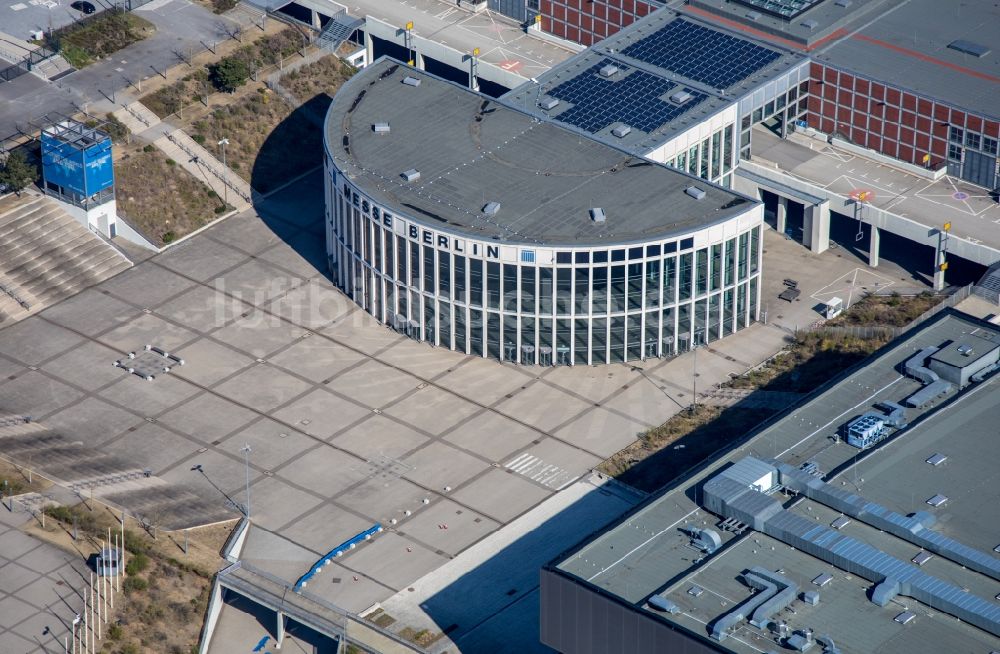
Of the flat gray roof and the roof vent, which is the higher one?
the roof vent

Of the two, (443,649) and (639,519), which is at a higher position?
(639,519)

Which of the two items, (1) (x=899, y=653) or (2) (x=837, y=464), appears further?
(2) (x=837, y=464)

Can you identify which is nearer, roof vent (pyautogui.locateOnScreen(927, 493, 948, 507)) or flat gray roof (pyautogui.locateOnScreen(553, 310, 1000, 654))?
flat gray roof (pyautogui.locateOnScreen(553, 310, 1000, 654))

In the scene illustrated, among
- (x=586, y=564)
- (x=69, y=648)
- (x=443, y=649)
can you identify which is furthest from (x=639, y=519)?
(x=69, y=648)

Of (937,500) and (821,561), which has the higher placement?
(937,500)

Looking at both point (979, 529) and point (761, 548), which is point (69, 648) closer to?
point (761, 548)

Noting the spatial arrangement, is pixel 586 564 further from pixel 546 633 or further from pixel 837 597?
pixel 837 597

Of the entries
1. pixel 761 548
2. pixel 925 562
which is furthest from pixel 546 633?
pixel 925 562

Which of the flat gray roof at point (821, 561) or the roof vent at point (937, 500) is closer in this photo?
the flat gray roof at point (821, 561)

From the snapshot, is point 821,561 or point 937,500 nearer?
point 821,561

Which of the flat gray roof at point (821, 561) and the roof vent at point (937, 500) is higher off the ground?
the roof vent at point (937, 500)
